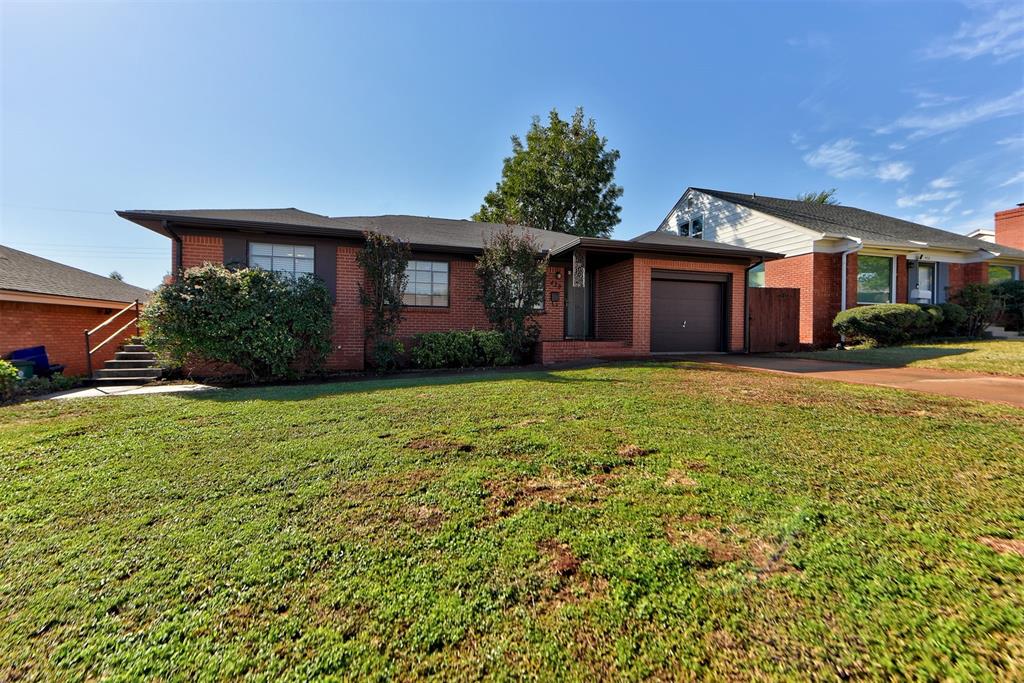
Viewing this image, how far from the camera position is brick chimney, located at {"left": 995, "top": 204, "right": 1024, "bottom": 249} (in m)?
19.7

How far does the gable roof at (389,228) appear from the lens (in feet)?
25.6

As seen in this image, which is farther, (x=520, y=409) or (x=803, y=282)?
(x=803, y=282)

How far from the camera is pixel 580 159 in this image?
2422 cm

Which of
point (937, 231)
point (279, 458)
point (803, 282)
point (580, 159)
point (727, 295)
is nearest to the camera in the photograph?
point (279, 458)

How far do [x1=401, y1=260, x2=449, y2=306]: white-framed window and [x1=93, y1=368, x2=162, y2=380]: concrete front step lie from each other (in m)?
5.02

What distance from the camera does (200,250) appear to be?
26.5 feet

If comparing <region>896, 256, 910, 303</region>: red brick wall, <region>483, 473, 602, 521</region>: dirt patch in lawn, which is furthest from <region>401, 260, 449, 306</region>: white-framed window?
<region>896, 256, 910, 303</region>: red brick wall

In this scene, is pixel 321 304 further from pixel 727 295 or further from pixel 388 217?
pixel 727 295

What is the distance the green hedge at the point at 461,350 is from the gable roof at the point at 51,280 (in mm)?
9498

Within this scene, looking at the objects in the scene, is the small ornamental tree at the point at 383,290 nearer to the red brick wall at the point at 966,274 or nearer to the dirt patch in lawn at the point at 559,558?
the dirt patch in lawn at the point at 559,558

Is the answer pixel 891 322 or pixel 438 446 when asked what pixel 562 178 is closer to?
pixel 891 322

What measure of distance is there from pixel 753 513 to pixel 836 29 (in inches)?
460

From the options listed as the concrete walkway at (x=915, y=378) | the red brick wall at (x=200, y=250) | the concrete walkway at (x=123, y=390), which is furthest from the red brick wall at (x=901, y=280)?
the red brick wall at (x=200, y=250)

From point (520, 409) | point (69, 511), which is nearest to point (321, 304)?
point (520, 409)
